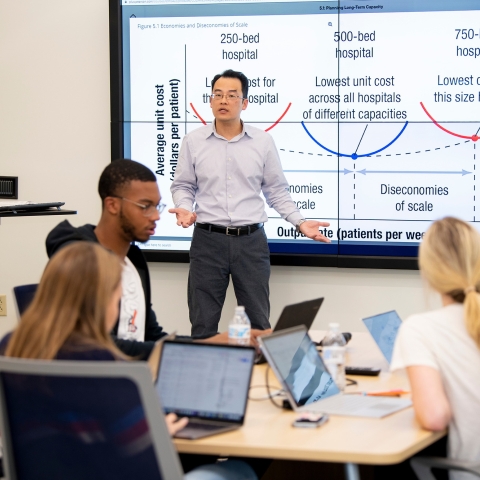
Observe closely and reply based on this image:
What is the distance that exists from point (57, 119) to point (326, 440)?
3.60 metres

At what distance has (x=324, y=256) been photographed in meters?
4.57

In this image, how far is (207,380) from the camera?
77.1 inches

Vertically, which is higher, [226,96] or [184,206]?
[226,96]

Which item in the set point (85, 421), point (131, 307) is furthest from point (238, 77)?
point (85, 421)

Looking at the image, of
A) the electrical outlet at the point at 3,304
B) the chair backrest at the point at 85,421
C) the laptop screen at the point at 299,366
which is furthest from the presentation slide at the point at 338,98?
the chair backrest at the point at 85,421

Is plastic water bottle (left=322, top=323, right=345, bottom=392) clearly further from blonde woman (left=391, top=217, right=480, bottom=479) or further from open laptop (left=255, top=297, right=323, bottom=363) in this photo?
blonde woman (left=391, top=217, right=480, bottom=479)

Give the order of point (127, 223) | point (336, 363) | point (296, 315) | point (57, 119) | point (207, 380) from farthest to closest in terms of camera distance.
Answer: point (57, 119), point (127, 223), point (296, 315), point (336, 363), point (207, 380)

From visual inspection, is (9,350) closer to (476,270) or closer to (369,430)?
(369,430)

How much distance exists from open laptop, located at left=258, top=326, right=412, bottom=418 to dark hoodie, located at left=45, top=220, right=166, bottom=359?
1.39 feet

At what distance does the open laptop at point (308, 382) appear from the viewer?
6.81 ft

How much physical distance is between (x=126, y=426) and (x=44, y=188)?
12.1 feet

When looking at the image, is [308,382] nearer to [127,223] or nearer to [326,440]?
[326,440]

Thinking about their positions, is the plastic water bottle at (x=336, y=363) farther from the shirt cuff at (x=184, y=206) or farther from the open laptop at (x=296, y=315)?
the shirt cuff at (x=184, y=206)

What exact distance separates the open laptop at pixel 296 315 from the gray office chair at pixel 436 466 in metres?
0.65
